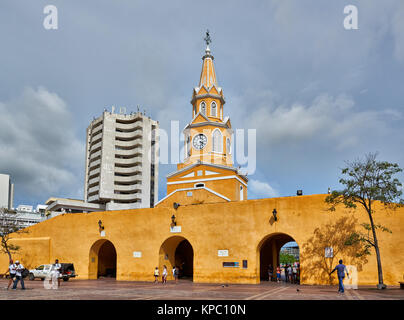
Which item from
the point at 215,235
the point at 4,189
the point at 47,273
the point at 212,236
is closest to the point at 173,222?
the point at 212,236

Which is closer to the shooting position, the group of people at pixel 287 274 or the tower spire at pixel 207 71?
the group of people at pixel 287 274

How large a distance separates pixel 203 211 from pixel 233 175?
1026 cm

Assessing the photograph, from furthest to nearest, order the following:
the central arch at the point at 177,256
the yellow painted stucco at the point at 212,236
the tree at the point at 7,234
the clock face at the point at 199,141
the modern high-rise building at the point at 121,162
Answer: the modern high-rise building at the point at 121,162 → the clock face at the point at 199,141 → the tree at the point at 7,234 → the central arch at the point at 177,256 → the yellow painted stucco at the point at 212,236

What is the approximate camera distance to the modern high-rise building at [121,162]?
79312 millimetres

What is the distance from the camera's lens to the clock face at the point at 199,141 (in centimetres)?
3684

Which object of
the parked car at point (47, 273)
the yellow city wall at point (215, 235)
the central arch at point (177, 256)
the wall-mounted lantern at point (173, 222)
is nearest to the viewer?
the yellow city wall at point (215, 235)

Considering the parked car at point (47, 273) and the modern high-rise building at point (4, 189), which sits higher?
the modern high-rise building at point (4, 189)

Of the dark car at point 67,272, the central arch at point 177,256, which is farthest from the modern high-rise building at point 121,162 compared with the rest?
the dark car at point 67,272

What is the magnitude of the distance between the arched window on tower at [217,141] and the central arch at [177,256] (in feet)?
33.2

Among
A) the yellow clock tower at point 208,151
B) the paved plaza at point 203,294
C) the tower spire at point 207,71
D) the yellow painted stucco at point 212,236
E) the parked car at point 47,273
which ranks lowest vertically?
the parked car at point 47,273

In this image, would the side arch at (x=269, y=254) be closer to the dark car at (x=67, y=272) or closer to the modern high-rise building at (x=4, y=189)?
the dark car at (x=67, y=272)

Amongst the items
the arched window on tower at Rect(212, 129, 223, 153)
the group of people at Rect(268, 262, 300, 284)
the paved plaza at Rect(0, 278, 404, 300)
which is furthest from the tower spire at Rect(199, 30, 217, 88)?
the paved plaza at Rect(0, 278, 404, 300)

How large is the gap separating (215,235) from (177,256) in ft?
24.2
